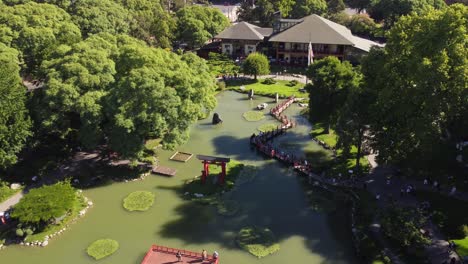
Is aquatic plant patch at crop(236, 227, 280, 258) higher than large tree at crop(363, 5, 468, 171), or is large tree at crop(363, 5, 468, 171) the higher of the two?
large tree at crop(363, 5, 468, 171)

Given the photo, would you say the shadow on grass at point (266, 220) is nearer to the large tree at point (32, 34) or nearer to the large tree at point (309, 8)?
the large tree at point (32, 34)

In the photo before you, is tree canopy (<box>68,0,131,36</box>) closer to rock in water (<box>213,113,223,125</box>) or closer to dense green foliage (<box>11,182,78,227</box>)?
rock in water (<box>213,113,223,125</box>)

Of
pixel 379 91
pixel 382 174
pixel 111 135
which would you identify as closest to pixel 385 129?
pixel 379 91

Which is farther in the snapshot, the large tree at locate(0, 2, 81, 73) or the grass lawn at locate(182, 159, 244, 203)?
the large tree at locate(0, 2, 81, 73)

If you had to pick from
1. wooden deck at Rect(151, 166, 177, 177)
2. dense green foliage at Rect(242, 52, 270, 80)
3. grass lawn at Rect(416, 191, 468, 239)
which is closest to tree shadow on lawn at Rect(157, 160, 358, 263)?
wooden deck at Rect(151, 166, 177, 177)

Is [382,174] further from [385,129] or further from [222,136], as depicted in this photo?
A: [222,136]
